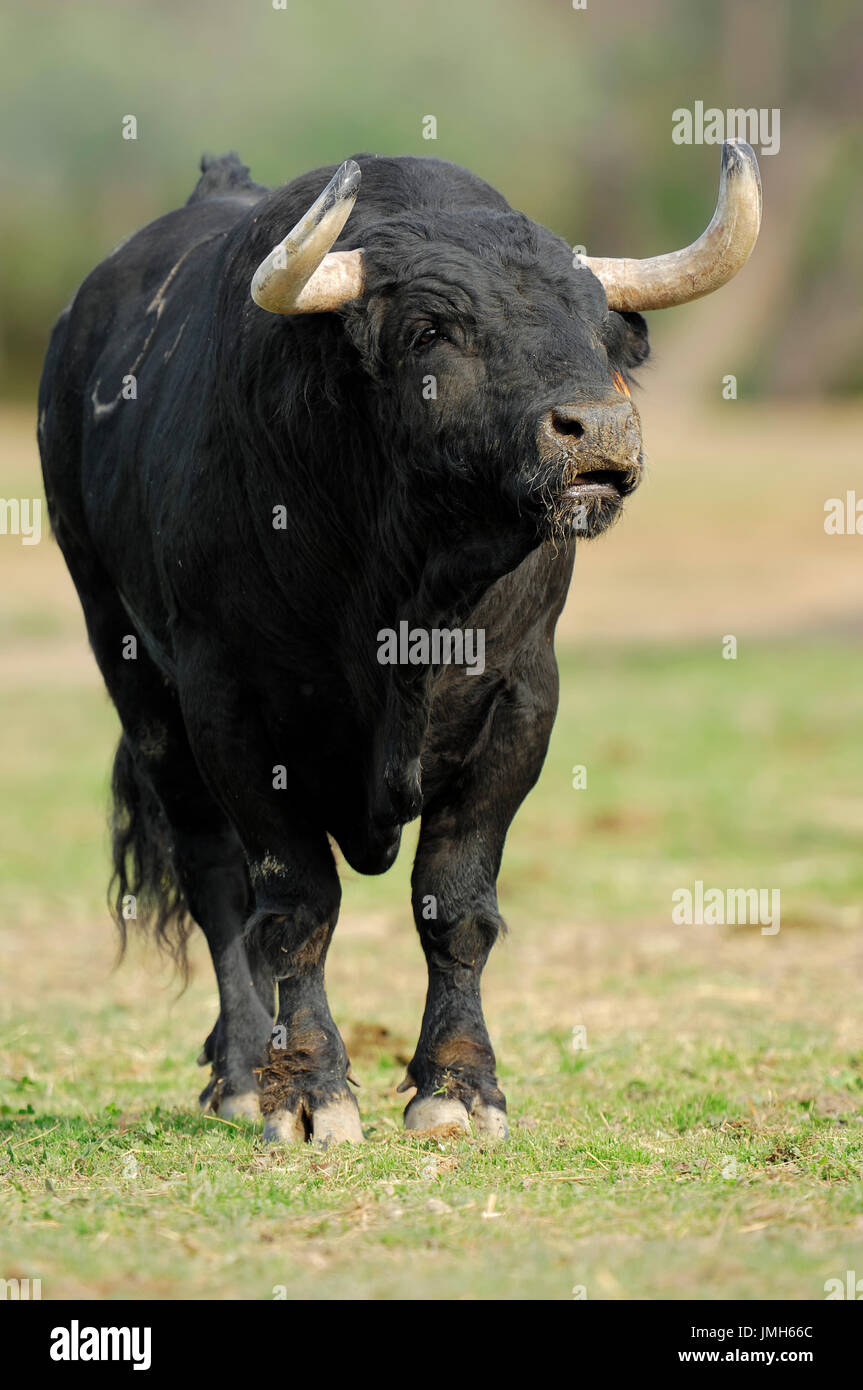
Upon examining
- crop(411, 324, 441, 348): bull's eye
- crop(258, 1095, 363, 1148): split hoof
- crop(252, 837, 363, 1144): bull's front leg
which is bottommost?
crop(258, 1095, 363, 1148): split hoof

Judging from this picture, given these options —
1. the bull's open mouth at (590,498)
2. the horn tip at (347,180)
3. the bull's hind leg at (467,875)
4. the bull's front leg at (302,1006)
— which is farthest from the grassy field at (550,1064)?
the horn tip at (347,180)

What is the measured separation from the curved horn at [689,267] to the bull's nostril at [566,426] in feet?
2.39

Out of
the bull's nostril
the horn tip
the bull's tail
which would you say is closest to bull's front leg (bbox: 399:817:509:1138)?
the bull's nostril

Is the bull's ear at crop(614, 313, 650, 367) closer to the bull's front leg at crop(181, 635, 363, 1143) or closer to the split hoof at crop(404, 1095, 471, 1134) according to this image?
the bull's front leg at crop(181, 635, 363, 1143)

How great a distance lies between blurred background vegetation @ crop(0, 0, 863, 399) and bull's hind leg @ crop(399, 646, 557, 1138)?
1511 inches

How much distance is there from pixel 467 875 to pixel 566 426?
5.15 feet

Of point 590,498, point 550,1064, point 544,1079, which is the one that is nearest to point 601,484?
point 590,498

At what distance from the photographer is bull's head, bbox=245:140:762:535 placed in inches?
175

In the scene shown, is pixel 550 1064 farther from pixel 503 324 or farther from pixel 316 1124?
pixel 503 324

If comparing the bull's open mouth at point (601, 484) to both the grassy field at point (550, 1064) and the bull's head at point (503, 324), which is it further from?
the grassy field at point (550, 1064)

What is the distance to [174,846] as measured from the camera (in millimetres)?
6562

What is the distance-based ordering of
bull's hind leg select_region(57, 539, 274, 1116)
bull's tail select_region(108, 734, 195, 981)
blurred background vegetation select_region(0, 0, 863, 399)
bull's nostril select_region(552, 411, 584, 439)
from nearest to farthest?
1. bull's nostril select_region(552, 411, 584, 439)
2. bull's hind leg select_region(57, 539, 274, 1116)
3. bull's tail select_region(108, 734, 195, 981)
4. blurred background vegetation select_region(0, 0, 863, 399)
